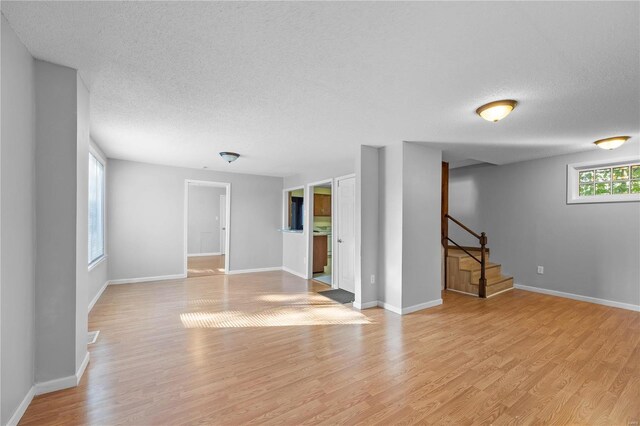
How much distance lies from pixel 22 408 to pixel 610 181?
7.06m

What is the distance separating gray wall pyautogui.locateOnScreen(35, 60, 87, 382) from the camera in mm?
2004

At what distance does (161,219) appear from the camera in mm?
5773

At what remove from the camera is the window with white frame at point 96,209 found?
13.6 ft

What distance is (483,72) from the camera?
6.66ft

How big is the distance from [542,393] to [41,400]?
354 cm

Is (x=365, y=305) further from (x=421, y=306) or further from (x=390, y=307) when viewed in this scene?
(x=421, y=306)

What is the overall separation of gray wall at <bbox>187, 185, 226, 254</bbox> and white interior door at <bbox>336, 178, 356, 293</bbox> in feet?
19.1

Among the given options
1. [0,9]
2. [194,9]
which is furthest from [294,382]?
[0,9]

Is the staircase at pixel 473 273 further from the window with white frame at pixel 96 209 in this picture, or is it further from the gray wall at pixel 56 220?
the window with white frame at pixel 96 209

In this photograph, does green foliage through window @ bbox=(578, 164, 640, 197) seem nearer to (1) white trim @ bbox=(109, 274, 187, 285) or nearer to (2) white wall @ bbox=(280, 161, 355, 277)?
(2) white wall @ bbox=(280, 161, 355, 277)

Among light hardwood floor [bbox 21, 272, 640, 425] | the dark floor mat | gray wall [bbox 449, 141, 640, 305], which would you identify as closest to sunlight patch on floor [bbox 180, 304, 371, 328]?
light hardwood floor [bbox 21, 272, 640, 425]

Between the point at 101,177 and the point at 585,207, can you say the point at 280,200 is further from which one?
the point at 585,207

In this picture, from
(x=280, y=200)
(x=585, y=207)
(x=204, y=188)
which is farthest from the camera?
(x=204, y=188)

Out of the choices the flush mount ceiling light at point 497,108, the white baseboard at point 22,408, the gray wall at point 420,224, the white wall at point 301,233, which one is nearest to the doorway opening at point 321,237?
the white wall at point 301,233
